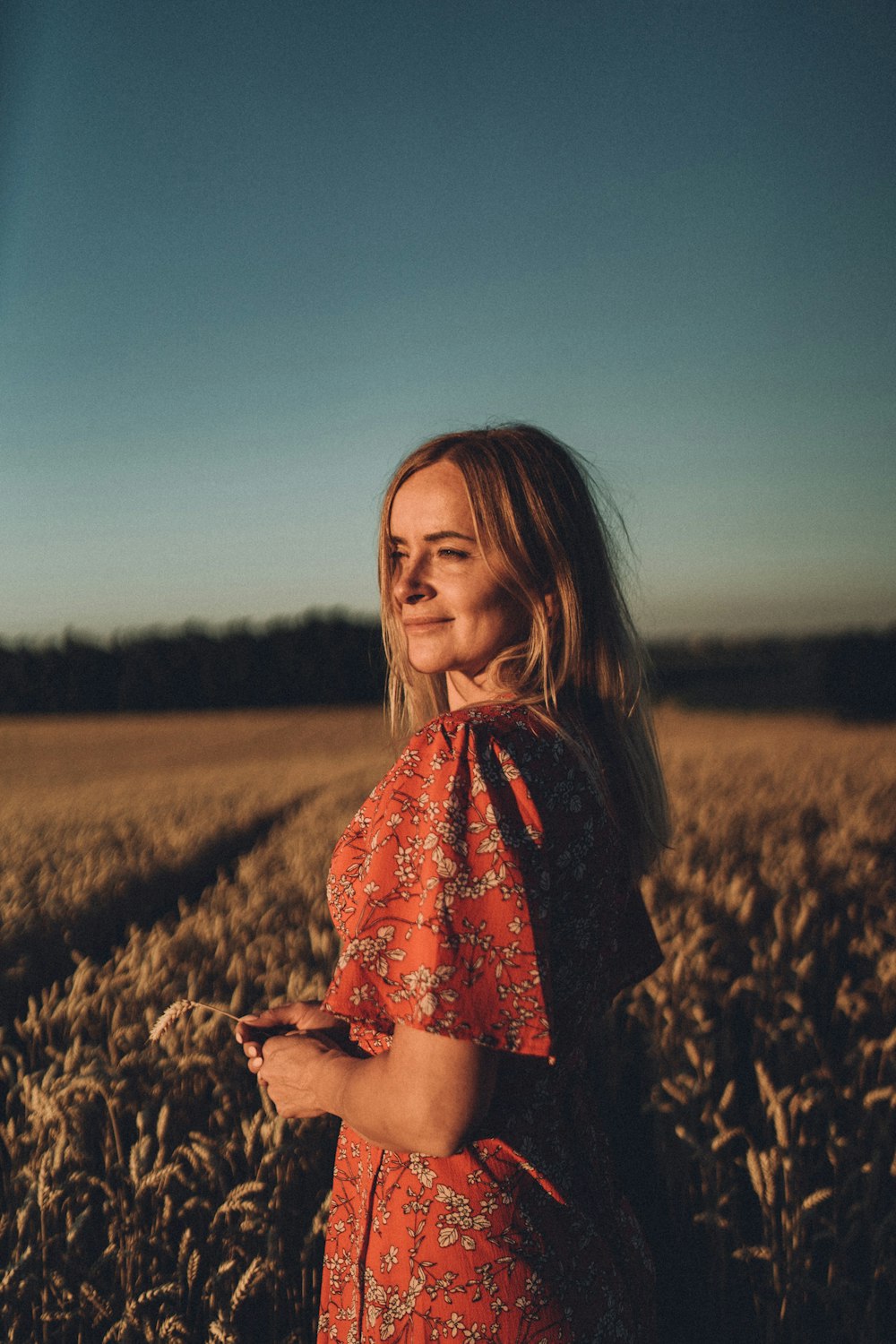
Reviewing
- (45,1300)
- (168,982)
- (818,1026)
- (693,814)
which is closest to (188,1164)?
(45,1300)

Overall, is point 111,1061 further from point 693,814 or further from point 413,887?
point 693,814

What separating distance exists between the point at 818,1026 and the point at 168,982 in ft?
10.3

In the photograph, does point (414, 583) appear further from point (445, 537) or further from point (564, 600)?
point (564, 600)

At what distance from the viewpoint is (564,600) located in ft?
4.34

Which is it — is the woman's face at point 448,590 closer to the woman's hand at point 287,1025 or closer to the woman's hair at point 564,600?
the woman's hair at point 564,600

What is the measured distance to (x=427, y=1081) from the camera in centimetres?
100

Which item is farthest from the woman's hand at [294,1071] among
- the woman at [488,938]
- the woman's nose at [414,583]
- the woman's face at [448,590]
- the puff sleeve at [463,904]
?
the woman's nose at [414,583]

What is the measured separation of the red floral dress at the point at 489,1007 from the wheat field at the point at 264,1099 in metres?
0.86

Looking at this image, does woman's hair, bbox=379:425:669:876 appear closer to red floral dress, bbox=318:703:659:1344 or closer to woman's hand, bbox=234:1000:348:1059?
red floral dress, bbox=318:703:659:1344

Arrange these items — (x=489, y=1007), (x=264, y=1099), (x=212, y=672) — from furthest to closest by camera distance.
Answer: (x=212, y=672), (x=264, y=1099), (x=489, y=1007)

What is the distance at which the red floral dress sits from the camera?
1006 mm

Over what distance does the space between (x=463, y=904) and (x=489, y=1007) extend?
0.43 ft

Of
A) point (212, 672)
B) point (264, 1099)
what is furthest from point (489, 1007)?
point (212, 672)

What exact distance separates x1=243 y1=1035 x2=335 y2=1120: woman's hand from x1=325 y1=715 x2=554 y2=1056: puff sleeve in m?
0.25
